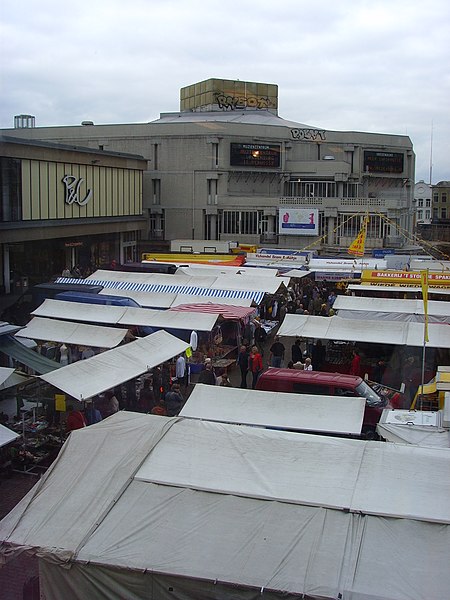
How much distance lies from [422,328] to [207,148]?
29.7m

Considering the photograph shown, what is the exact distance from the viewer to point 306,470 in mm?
6605

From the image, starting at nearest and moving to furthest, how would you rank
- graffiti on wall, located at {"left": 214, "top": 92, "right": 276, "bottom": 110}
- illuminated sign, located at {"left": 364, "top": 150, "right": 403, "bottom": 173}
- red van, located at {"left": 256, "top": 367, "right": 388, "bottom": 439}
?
red van, located at {"left": 256, "top": 367, "right": 388, "bottom": 439} → illuminated sign, located at {"left": 364, "top": 150, "right": 403, "bottom": 173} → graffiti on wall, located at {"left": 214, "top": 92, "right": 276, "bottom": 110}

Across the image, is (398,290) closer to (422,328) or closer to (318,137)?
(422,328)

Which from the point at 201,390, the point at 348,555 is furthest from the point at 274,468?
the point at 201,390

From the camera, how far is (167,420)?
7859 mm

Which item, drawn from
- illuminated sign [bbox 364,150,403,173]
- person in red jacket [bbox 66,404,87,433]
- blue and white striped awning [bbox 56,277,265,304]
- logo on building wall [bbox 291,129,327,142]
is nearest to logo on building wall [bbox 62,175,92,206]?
blue and white striped awning [bbox 56,277,265,304]

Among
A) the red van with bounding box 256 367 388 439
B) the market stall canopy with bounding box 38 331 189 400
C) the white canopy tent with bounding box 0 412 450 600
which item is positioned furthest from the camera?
the red van with bounding box 256 367 388 439

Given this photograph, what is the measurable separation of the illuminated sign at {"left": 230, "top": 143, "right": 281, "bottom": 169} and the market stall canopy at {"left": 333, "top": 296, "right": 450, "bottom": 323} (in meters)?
26.1

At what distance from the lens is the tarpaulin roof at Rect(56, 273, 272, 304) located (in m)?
19.2

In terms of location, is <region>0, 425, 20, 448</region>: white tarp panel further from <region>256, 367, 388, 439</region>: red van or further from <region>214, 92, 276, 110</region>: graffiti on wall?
<region>214, 92, 276, 110</region>: graffiti on wall

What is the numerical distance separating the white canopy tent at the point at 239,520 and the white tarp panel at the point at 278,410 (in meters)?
1.74

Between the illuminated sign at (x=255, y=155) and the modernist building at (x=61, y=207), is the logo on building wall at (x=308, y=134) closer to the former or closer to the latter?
the illuminated sign at (x=255, y=155)

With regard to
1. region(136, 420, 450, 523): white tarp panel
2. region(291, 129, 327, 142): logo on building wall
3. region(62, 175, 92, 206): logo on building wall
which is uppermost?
region(291, 129, 327, 142): logo on building wall

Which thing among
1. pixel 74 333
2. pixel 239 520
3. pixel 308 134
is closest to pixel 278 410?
pixel 239 520
